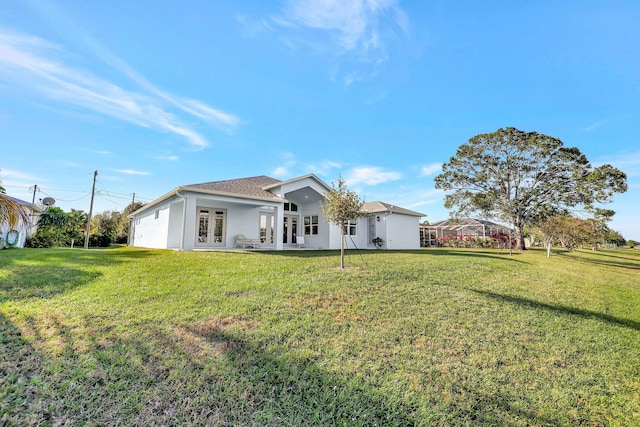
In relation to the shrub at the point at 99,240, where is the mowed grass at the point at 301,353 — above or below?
below

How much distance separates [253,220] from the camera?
19.0 metres

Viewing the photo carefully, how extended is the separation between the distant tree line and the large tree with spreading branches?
36570mm

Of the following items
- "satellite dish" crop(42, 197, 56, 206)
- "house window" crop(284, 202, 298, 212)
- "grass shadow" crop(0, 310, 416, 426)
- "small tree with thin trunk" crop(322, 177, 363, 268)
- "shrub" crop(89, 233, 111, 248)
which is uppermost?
"satellite dish" crop(42, 197, 56, 206)

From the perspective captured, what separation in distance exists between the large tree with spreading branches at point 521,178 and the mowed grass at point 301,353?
853 inches

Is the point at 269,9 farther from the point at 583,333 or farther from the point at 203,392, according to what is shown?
the point at 583,333

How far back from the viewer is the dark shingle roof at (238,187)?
48.8 ft

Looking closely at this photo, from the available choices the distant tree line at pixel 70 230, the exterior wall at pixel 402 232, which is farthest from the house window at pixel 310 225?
the distant tree line at pixel 70 230

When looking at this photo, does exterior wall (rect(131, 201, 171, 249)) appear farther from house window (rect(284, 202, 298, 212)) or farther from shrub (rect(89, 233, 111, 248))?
house window (rect(284, 202, 298, 212))

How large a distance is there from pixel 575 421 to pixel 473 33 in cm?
1341

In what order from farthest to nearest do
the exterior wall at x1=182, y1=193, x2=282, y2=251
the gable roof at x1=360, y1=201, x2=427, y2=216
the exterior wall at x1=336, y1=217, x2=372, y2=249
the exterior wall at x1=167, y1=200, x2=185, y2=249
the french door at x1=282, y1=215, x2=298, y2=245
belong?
the gable roof at x1=360, y1=201, x2=427, y2=216 < the exterior wall at x1=336, y1=217, x2=372, y2=249 < the french door at x1=282, y1=215, x2=298, y2=245 < the exterior wall at x1=167, y1=200, x2=185, y2=249 < the exterior wall at x1=182, y1=193, x2=282, y2=251

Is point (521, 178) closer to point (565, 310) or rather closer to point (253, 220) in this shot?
point (565, 310)

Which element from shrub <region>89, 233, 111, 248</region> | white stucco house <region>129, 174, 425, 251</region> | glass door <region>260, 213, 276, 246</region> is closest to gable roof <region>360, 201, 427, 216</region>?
white stucco house <region>129, 174, 425, 251</region>

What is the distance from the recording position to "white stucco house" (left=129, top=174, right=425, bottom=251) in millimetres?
15398

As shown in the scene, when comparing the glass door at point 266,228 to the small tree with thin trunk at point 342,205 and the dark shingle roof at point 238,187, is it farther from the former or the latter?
the small tree with thin trunk at point 342,205
